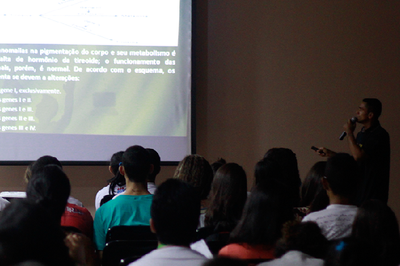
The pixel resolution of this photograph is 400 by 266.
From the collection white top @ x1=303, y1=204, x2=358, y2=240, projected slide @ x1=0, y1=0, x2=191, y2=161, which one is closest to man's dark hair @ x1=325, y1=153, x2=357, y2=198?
white top @ x1=303, y1=204, x2=358, y2=240

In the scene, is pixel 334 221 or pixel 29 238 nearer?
pixel 29 238

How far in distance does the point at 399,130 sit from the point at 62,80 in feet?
11.6

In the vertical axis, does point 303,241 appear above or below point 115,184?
above

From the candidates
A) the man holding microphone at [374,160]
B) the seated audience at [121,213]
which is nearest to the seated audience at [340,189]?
the seated audience at [121,213]

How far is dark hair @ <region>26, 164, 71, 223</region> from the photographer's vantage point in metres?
1.61

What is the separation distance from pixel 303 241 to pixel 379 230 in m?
0.25

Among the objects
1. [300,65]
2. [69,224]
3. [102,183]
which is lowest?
[102,183]

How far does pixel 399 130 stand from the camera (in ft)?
14.8

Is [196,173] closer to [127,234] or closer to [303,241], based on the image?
[127,234]

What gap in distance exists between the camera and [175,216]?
1316 millimetres

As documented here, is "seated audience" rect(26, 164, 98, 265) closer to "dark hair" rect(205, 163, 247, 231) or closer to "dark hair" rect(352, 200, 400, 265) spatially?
"dark hair" rect(205, 163, 247, 231)

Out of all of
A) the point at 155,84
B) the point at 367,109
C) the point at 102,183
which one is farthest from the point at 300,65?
the point at 102,183

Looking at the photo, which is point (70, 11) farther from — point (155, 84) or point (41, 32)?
point (155, 84)

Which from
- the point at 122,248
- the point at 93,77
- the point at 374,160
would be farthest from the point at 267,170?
the point at 93,77
